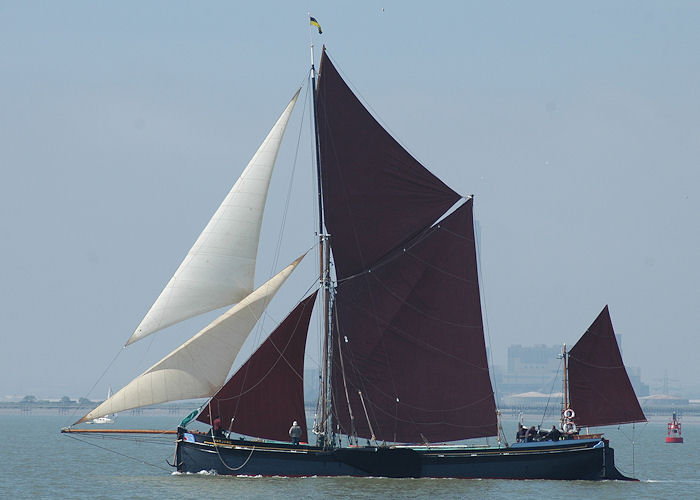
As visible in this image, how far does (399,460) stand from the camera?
5131 cm

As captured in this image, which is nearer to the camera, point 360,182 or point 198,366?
point 198,366

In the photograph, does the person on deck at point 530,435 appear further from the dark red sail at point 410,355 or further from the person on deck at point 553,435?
the dark red sail at point 410,355

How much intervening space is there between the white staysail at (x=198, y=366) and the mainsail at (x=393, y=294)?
521cm

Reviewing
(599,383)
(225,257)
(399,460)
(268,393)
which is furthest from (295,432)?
(599,383)

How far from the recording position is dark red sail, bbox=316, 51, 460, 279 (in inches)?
2090

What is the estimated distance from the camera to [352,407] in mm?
52531

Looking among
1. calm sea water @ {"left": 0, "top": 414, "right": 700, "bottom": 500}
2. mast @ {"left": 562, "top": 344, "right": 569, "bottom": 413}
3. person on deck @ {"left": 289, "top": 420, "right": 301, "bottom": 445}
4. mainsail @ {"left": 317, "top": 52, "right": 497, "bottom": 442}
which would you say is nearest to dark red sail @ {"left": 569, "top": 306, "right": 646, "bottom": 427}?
mast @ {"left": 562, "top": 344, "right": 569, "bottom": 413}

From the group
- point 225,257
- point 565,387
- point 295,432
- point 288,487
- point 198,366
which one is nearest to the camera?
point 288,487

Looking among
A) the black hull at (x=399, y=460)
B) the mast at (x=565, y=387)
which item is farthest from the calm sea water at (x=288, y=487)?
the mast at (x=565, y=387)

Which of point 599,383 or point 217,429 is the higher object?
point 599,383

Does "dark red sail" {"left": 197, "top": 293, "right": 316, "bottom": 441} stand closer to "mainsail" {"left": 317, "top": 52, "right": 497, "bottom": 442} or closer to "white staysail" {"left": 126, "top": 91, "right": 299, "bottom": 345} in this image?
"mainsail" {"left": 317, "top": 52, "right": 497, "bottom": 442}

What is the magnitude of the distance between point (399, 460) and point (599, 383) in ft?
36.1

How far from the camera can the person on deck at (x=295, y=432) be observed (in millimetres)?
50406

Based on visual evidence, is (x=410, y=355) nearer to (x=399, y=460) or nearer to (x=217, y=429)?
(x=399, y=460)
